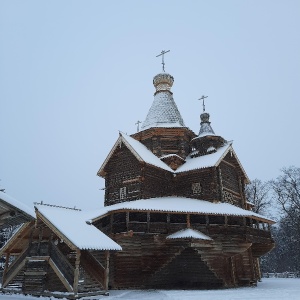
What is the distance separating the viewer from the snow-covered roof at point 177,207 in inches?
736

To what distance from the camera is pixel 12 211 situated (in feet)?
31.2

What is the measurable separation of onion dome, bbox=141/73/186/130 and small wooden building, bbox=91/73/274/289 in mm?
92

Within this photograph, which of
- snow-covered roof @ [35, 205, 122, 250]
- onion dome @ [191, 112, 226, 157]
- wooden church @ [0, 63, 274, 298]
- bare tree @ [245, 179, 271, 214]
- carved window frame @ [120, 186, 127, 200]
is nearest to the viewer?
snow-covered roof @ [35, 205, 122, 250]

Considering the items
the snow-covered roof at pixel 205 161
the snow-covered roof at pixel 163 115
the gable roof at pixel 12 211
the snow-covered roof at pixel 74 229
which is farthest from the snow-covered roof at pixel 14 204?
the snow-covered roof at pixel 163 115

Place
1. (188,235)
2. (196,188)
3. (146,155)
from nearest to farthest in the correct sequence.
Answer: (188,235) < (146,155) < (196,188)

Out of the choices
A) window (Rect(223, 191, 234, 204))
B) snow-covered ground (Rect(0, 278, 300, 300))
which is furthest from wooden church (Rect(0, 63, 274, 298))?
snow-covered ground (Rect(0, 278, 300, 300))

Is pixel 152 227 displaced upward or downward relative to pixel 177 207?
downward

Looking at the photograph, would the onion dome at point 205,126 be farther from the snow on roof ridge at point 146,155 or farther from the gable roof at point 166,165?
the snow on roof ridge at point 146,155

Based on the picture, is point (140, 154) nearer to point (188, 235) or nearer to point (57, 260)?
point (188, 235)

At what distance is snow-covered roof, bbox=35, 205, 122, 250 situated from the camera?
13.9m

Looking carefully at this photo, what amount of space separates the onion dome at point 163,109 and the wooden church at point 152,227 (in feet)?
0.30

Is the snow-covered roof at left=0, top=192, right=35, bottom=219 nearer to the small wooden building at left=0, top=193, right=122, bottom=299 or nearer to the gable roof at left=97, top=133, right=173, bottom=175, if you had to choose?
the small wooden building at left=0, top=193, right=122, bottom=299

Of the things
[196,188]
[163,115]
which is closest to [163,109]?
[163,115]

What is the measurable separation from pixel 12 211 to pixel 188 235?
Answer: 11.1 metres
